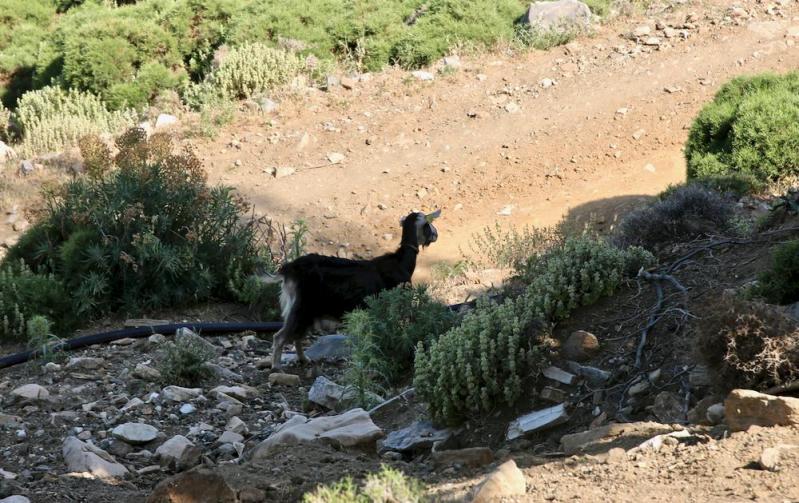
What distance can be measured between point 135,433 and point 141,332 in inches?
100

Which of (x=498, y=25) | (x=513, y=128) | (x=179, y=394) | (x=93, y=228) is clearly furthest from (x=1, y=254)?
(x=498, y=25)

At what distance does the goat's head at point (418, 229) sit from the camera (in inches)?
378

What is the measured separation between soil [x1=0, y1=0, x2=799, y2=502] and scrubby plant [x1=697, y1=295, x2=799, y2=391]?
30 cm

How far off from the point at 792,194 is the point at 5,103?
803 inches

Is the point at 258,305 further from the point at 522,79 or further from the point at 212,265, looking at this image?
the point at 522,79

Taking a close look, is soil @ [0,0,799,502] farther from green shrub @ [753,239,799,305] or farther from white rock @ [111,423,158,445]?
green shrub @ [753,239,799,305]

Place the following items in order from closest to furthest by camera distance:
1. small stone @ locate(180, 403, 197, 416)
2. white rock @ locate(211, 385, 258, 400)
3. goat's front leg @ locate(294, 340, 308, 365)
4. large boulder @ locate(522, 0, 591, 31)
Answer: small stone @ locate(180, 403, 197, 416), white rock @ locate(211, 385, 258, 400), goat's front leg @ locate(294, 340, 308, 365), large boulder @ locate(522, 0, 591, 31)

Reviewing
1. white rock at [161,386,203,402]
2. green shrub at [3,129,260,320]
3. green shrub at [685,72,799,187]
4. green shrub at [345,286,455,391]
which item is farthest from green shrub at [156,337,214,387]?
green shrub at [685,72,799,187]

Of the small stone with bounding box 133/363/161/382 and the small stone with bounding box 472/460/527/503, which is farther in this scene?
the small stone with bounding box 133/363/161/382

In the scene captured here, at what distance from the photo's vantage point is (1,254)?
42.3 ft

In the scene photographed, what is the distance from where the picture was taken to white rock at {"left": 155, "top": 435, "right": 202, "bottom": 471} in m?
6.26

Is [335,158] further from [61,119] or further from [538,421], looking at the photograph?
[538,421]

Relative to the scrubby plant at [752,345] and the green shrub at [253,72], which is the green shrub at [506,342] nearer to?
the scrubby plant at [752,345]

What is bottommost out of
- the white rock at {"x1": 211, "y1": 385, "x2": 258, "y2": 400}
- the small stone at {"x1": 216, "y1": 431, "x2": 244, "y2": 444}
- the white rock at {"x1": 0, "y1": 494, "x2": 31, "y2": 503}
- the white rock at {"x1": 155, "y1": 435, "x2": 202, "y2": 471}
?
the white rock at {"x1": 211, "y1": 385, "x2": 258, "y2": 400}
